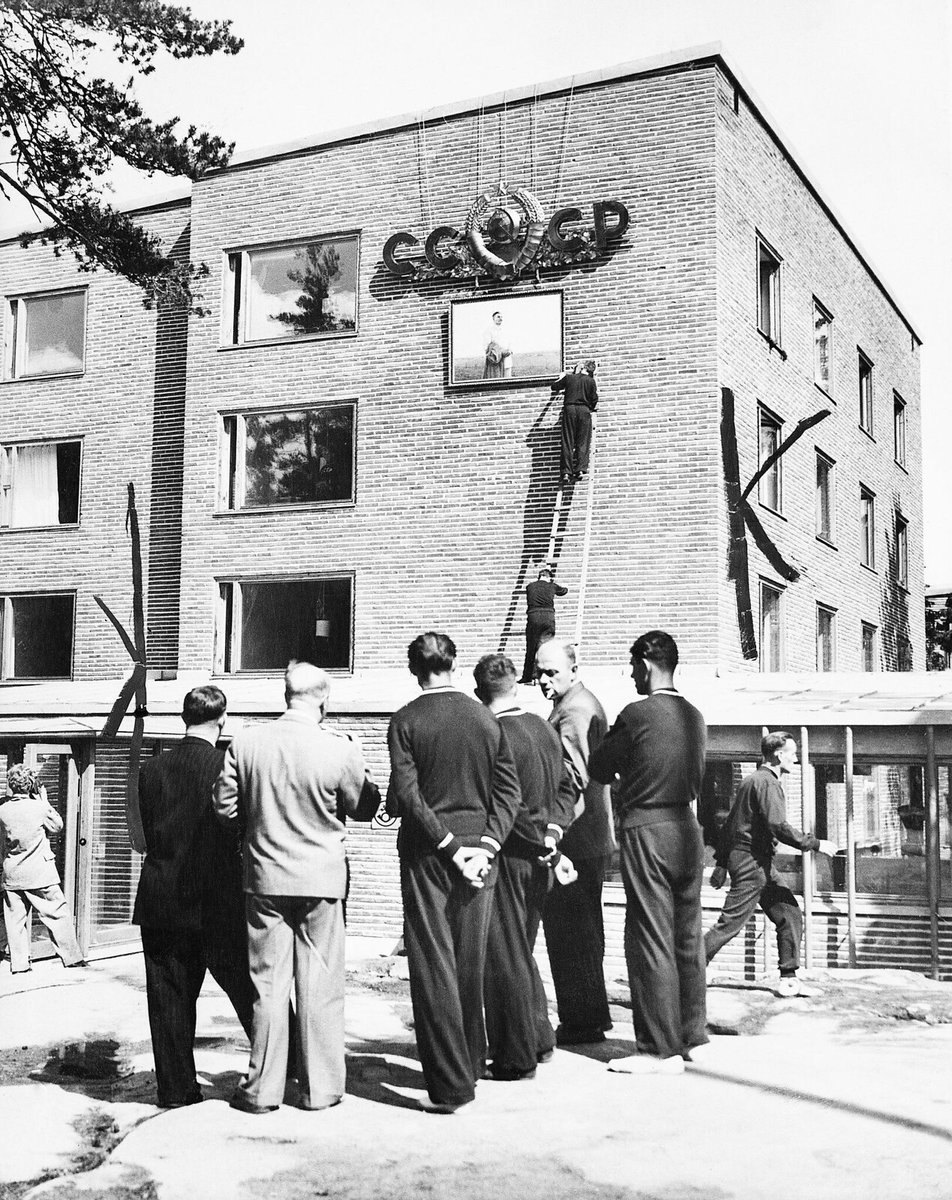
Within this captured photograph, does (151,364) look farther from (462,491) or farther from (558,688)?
(558,688)

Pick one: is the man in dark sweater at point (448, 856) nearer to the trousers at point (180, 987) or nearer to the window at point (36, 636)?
the trousers at point (180, 987)

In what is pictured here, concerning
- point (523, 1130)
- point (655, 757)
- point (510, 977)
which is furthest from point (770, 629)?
point (523, 1130)

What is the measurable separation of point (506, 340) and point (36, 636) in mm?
8689

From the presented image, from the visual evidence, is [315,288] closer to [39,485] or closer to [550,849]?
[39,485]

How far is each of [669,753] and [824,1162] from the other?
2.20m

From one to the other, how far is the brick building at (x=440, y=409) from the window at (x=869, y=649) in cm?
188

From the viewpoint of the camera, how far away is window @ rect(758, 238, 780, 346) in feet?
65.7

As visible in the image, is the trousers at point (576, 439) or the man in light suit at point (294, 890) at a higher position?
the trousers at point (576, 439)

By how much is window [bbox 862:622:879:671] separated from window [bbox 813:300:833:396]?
14.9 feet

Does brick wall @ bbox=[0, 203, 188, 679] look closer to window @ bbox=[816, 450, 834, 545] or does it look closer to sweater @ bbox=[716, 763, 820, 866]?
window @ bbox=[816, 450, 834, 545]

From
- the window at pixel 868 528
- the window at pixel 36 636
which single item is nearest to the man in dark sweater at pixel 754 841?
the window at pixel 36 636

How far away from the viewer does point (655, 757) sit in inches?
277

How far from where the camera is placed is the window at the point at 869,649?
81.4 feet

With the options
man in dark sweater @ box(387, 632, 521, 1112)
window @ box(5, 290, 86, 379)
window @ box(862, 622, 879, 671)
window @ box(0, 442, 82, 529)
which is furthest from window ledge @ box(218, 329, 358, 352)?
man in dark sweater @ box(387, 632, 521, 1112)
